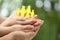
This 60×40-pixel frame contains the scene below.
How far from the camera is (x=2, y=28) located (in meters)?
0.58

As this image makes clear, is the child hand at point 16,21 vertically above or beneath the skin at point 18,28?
above

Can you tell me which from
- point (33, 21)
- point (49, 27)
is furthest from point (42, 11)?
point (33, 21)

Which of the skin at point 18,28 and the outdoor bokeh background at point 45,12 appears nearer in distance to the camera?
the skin at point 18,28

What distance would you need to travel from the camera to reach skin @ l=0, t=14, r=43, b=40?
582 millimetres

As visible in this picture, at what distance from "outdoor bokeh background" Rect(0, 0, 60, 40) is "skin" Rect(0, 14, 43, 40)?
0.07 m

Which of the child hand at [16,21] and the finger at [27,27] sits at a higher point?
the child hand at [16,21]

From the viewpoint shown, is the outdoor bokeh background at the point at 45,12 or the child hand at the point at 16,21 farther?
the outdoor bokeh background at the point at 45,12

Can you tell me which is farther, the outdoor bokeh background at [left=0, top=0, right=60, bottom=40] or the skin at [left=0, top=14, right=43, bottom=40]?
the outdoor bokeh background at [left=0, top=0, right=60, bottom=40]

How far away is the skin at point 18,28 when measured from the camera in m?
0.58

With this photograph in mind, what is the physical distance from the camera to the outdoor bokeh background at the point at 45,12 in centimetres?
73

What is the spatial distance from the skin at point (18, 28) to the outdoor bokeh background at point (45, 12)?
7 cm

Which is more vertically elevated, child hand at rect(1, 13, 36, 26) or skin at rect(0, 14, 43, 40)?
child hand at rect(1, 13, 36, 26)

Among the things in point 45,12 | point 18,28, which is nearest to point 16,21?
point 18,28

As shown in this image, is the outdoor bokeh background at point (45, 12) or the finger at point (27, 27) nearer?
the finger at point (27, 27)
